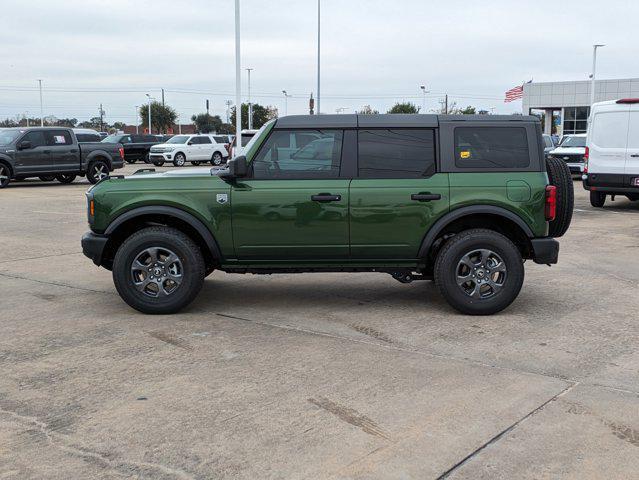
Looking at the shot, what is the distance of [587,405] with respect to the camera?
4.31 meters

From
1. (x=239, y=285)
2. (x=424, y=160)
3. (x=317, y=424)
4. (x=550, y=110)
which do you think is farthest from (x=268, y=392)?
(x=550, y=110)

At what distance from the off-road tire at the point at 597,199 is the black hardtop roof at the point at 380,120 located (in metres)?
10.4

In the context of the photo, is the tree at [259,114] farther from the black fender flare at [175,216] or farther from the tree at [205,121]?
Answer: the black fender flare at [175,216]

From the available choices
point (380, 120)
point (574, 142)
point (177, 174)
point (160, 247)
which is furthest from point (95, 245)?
point (574, 142)

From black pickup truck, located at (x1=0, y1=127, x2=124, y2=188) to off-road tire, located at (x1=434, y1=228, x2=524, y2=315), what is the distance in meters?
17.4

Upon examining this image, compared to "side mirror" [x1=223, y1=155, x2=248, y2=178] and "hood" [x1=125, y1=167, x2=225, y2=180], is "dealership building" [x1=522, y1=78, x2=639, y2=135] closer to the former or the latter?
"hood" [x1=125, y1=167, x2=225, y2=180]

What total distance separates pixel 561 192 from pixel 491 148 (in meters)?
0.81

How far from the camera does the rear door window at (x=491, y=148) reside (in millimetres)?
6434

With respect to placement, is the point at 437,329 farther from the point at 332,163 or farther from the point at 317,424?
the point at 317,424

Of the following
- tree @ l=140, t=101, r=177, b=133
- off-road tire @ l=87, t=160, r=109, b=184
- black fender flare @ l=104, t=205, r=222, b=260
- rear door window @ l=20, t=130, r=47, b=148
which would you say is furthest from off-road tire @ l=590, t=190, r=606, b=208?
tree @ l=140, t=101, r=177, b=133

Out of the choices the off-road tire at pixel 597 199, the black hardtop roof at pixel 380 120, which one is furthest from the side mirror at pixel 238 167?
the off-road tire at pixel 597 199

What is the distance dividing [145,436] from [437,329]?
9.65 ft

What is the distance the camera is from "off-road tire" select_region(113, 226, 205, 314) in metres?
6.37

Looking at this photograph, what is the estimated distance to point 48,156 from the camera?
22.1 m
